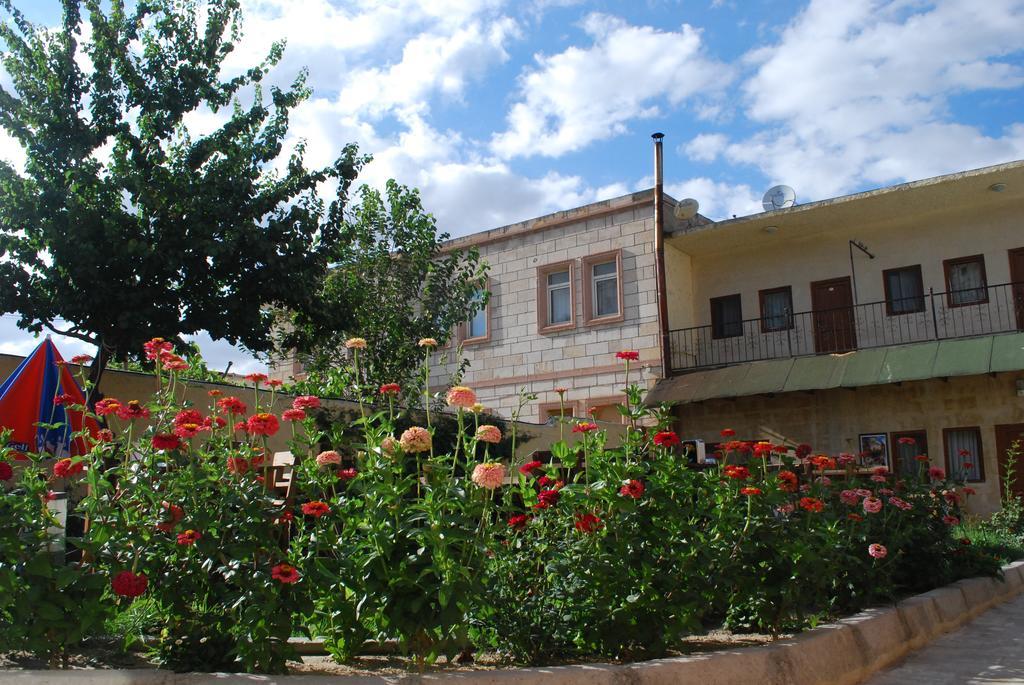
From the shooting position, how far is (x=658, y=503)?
4.01 m

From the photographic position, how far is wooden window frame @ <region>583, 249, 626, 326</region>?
18516mm

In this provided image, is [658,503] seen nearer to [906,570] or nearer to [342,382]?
[906,570]

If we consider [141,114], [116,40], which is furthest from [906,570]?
[116,40]

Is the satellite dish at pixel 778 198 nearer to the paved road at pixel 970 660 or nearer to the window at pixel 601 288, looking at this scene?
the window at pixel 601 288

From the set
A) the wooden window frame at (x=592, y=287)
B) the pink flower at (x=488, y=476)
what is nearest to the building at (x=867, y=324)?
the wooden window frame at (x=592, y=287)

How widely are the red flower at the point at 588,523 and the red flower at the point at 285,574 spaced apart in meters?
1.27

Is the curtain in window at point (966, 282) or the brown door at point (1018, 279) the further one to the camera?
the curtain in window at point (966, 282)

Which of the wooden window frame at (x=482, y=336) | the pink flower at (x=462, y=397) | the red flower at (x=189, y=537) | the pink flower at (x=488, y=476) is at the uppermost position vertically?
the wooden window frame at (x=482, y=336)

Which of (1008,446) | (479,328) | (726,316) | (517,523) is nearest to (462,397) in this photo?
(517,523)

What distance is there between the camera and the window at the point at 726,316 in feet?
62.7

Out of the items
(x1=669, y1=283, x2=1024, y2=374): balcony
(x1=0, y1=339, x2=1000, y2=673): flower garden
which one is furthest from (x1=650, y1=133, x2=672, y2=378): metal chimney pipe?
(x1=0, y1=339, x2=1000, y2=673): flower garden

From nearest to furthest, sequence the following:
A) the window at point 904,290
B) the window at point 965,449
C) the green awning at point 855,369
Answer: the green awning at point 855,369 < the window at point 965,449 < the window at point 904,290

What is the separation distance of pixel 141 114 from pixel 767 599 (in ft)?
31.0

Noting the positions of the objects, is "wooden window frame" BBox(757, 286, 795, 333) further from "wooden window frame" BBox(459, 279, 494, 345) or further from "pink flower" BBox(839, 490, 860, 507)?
"pink flower" BBox(839, 490, 860, 507)
